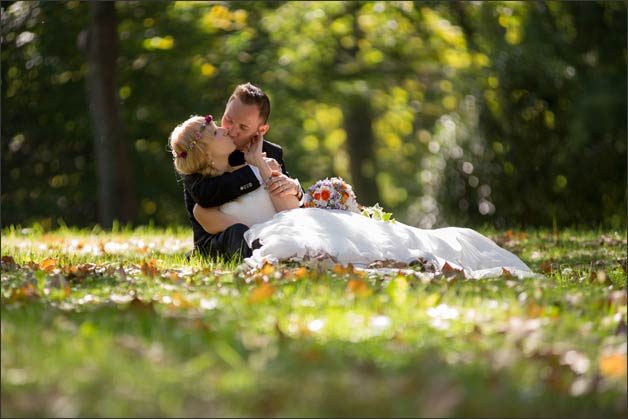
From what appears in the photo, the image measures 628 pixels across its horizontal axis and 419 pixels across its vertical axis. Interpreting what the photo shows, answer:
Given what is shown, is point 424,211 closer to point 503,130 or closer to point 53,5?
point 503,130

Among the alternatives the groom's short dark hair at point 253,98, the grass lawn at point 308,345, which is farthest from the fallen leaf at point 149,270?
the groom's short dark hair at point 253,98

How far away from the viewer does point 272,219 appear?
709cm

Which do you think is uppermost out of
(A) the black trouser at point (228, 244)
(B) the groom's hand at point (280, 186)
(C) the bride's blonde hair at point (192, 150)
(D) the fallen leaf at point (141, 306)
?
(D) the fallen leaf at point (141, 306)

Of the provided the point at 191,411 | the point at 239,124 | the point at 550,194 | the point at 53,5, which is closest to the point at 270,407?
the point at 191,411

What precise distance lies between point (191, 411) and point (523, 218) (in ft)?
37.3

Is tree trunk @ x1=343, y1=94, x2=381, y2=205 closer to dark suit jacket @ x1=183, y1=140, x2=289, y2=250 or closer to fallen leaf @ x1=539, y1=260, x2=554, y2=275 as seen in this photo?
fallen leaf @ x1=539, y1=260, x2=554, y2=275

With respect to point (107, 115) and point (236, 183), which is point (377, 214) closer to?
point (236, 183)

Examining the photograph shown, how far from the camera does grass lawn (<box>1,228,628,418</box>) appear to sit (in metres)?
3.39

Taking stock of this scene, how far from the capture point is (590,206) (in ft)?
45.8

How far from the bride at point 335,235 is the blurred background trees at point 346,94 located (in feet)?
14.0

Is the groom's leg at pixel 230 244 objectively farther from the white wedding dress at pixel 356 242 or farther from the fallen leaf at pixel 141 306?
the fallen leaf at pixel 141 306

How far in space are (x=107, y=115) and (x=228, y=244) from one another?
7438 millimetres

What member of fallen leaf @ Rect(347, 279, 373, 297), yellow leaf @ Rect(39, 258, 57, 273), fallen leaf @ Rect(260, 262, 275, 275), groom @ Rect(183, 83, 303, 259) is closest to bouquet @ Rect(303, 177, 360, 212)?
groom @ Rect(183, 83, 303, 259)

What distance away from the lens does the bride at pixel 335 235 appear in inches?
262
